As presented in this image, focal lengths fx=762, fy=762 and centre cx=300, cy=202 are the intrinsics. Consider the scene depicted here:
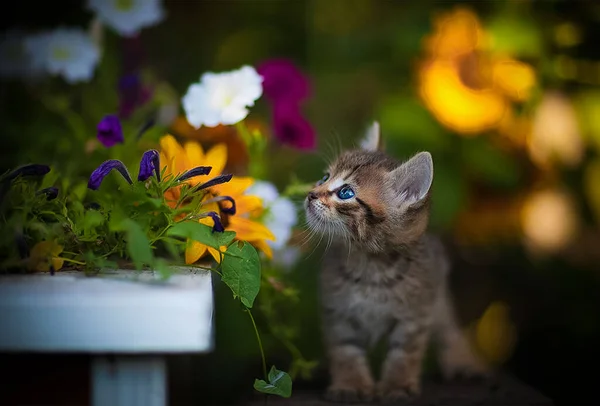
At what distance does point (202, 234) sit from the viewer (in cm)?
136

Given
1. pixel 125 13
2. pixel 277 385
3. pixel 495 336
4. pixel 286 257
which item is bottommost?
pixel 495 336

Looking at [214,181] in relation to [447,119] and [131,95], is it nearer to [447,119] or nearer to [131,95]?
[131,95]

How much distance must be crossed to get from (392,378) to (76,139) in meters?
1.06

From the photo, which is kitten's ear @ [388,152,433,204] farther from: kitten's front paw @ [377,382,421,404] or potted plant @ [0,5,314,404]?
kitten's front paw @ [377,382,421,404]

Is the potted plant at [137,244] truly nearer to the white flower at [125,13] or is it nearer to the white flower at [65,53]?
the white flower at [65,53]

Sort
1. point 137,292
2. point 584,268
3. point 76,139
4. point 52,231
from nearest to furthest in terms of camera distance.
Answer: point 137,292
point 52,231
point 76,139
point 584,268

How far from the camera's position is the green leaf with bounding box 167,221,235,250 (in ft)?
4.39

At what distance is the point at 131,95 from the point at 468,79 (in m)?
1.22

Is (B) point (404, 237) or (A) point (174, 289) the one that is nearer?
(A) point (174, 289)

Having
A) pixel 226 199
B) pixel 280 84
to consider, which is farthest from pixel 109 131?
pixel 280 84

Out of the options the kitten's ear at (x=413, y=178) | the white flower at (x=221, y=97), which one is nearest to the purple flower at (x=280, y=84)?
the white flower at (x=221, y=97)

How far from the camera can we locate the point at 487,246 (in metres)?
3.24

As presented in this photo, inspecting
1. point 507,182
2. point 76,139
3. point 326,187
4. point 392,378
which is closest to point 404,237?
point 326,187

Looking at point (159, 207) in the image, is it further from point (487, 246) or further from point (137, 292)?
point (487, 246)
